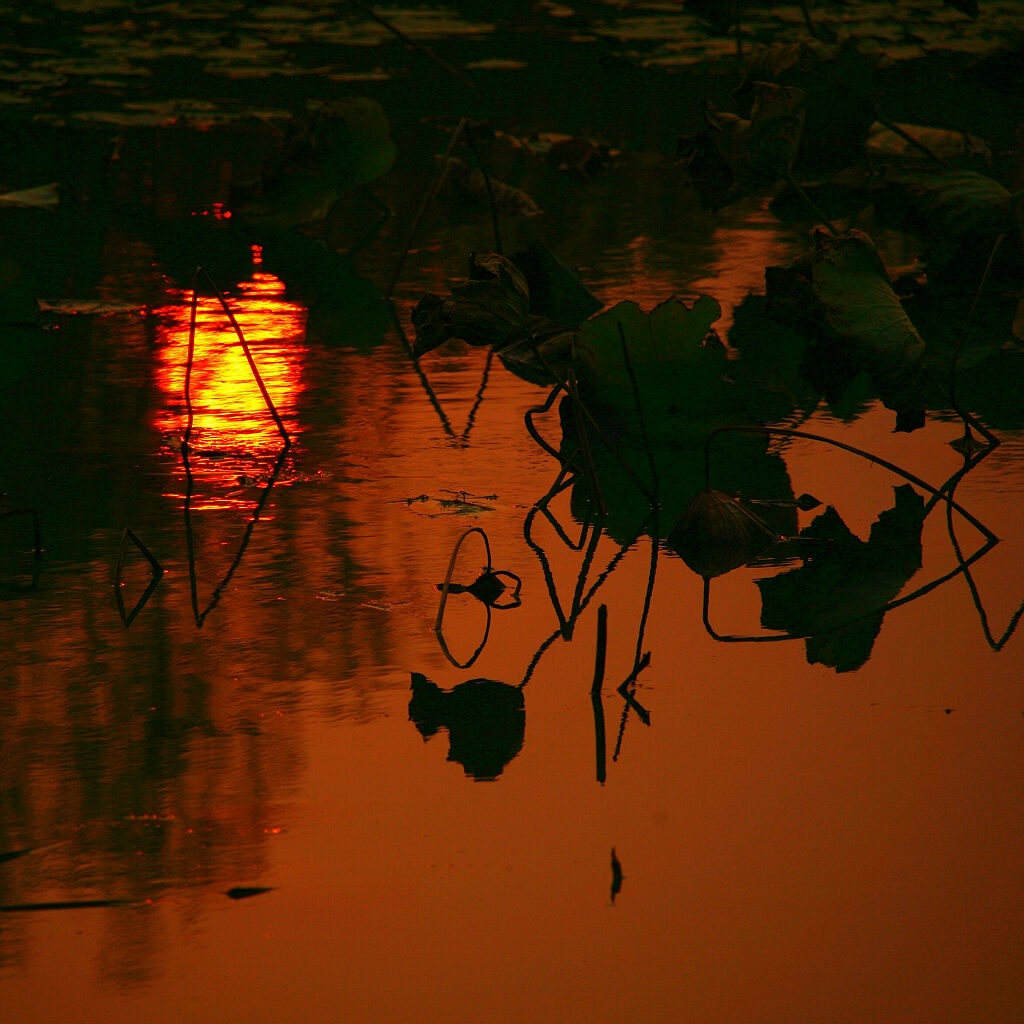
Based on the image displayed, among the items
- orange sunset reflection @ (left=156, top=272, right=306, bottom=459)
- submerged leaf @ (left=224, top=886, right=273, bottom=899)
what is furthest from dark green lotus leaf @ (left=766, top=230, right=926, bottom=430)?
submerged leaf @ (left=224, top=886, right=273, bottom=899)

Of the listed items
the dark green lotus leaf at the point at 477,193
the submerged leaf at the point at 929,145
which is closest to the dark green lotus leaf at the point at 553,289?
the dark green lotus leaf at the point at 477,193

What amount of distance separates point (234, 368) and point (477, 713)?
60.5 inches

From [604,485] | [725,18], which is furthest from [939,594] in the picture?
[725,18]

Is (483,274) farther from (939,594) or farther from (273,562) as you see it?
(939,594)

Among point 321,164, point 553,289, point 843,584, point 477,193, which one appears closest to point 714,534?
point 843,584

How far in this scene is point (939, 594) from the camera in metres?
2.00

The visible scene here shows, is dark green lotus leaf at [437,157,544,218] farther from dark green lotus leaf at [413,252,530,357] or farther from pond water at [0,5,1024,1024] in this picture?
dark green lotus leaf at [413,252,530,357]

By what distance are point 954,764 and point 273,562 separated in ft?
2.93

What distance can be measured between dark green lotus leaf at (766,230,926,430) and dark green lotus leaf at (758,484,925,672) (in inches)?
8.1

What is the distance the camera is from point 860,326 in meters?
2.40

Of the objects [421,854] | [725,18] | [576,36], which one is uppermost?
[725,18]

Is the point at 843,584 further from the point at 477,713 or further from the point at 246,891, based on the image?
the point at 246,891

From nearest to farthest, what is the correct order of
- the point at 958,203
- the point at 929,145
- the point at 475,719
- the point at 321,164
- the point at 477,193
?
the point at 475,719 → the point at 958,203 → the point at 321,164 → the point at 477,193 → the point at 929,145

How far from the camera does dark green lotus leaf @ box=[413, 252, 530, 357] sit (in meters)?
2.43
